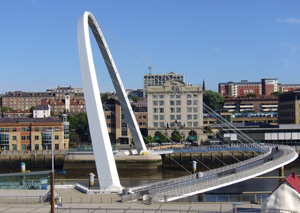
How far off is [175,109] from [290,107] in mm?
21335

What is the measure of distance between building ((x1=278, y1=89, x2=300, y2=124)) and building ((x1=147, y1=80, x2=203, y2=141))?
1646 centimetres

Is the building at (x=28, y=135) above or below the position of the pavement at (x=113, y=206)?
above

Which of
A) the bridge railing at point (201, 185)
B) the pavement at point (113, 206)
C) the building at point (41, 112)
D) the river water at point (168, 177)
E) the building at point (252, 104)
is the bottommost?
A: the river water at point (168, 177)

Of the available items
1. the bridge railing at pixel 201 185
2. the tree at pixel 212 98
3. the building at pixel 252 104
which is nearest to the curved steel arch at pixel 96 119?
the bridge railing at pixel 201 185

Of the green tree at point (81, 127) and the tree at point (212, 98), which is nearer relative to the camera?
the green tree at point (81, 127)

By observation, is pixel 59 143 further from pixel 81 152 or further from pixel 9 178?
pixel 9 178

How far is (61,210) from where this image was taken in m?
23.9

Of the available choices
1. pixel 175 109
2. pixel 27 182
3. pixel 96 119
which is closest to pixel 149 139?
pixel 175 109

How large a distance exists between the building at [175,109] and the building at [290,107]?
16.5m

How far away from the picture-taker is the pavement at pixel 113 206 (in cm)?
2378

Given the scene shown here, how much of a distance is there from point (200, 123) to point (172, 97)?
23.6 feet

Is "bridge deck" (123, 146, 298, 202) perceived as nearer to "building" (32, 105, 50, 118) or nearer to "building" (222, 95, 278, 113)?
"building" (32, 105, 50, 118)

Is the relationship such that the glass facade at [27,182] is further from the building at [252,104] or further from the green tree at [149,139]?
the building at [252,104]

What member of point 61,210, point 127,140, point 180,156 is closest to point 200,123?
point 127,140
